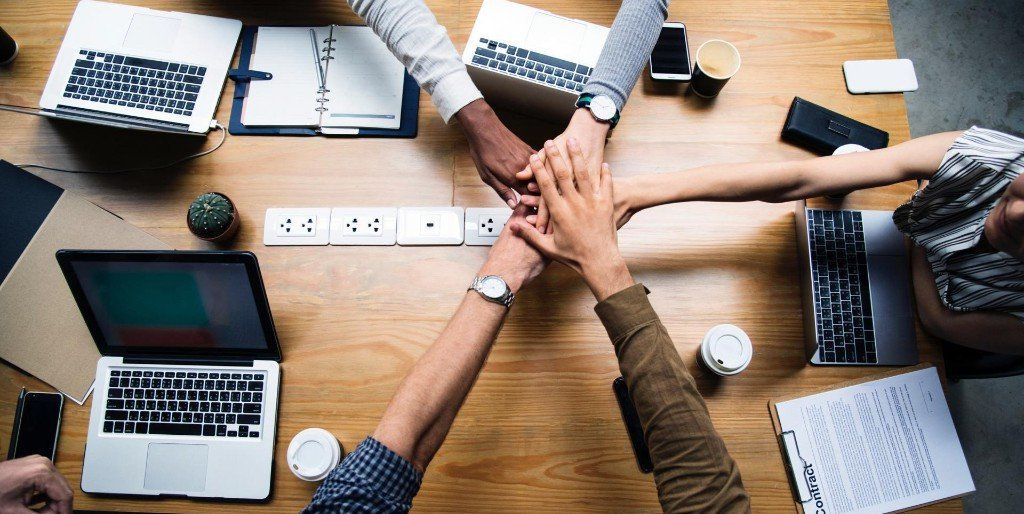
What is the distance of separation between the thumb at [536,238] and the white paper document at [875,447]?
50 centimetres

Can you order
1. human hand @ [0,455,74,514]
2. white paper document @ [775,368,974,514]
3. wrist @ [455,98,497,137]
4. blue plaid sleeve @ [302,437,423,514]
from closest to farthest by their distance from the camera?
blue plaid sleeve @ [302,437,423,514]
human hand @ [0,455,74,514]
white paper document @ [775,368,974,514]
wrist @ [455,98,497,137]

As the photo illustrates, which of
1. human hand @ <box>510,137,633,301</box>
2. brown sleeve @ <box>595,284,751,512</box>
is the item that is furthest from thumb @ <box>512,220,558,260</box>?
brown sleeve @ <box>595,284,751,512</box>

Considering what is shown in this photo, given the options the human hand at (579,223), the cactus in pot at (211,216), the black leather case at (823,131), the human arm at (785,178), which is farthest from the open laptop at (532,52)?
the cactus in pot at (211,216)

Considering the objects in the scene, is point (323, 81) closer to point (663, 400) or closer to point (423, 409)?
point (423, 409)

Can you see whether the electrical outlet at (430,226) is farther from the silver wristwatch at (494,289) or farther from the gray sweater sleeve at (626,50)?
the gray sweater sleeve at (626,50)

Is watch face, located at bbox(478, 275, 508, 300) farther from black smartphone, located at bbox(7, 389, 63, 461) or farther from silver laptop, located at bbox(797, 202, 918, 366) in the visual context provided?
black smartphone, located at bbox(7, 389, 63, 461)

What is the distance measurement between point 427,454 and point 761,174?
2.56 feet

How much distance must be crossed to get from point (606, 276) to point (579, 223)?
4.5 inches

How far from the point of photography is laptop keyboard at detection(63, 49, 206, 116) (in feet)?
3.76

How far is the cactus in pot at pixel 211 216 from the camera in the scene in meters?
1.08

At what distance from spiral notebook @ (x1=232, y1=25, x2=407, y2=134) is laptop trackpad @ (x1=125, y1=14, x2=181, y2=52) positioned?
0.53 feet

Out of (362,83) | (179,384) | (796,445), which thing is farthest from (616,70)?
(179,384)

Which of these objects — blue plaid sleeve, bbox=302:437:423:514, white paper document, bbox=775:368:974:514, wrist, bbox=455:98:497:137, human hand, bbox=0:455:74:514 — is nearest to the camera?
blue plaid sleeve, bbox=302:437:423:514

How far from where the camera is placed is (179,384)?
A: 104cm
